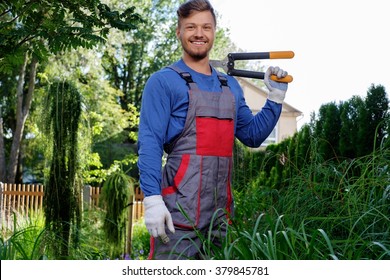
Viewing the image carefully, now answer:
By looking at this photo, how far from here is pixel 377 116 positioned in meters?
6.39

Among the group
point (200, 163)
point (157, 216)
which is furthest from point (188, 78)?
point (157, 216)

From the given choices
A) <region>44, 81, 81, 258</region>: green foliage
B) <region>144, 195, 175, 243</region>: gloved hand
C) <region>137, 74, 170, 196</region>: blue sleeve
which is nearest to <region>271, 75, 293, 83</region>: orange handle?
<region>137, 74, 170, 196</region>: blue sleeve

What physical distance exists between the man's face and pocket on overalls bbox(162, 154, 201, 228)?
1.67 feet

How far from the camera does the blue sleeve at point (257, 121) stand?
3037 mm

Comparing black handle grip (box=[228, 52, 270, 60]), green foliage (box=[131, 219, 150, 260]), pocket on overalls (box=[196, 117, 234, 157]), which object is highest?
black handle grip (box=[228, 52, 270, 60])

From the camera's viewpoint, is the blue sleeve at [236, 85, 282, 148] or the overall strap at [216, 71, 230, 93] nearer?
the overall strap at [216, 71, 230, 93]

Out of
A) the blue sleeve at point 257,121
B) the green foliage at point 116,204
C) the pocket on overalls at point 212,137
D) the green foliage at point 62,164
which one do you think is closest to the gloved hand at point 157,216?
the pocket on overalls at point 212,137

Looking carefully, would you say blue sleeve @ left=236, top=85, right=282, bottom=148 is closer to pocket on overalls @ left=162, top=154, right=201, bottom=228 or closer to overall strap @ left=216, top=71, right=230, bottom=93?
overall strap @ left=216, top=71, right=230, bottom=93

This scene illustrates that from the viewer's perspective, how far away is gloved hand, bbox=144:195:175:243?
2568mm

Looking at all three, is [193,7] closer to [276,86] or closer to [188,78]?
[188,78]

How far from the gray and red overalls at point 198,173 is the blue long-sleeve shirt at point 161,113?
0.05 m

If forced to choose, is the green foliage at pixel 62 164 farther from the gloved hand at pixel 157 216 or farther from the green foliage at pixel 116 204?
the gloved hand at pixel 157 216

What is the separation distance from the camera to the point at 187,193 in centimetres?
271
